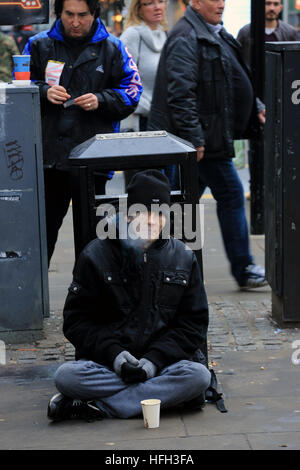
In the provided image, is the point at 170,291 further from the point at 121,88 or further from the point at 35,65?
the point at 35,65

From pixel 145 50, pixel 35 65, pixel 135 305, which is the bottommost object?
pixel 135 305

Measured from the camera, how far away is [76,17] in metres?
6.29

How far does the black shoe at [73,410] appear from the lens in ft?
15.9

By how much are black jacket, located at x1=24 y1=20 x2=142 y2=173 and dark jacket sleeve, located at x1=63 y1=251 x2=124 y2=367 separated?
1.59 m

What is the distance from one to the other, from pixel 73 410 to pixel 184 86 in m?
2.70

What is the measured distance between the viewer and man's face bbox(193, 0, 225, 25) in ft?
22.7

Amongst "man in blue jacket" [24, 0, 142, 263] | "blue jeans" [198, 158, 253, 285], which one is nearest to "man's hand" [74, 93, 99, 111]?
"man in blue jacket" [24, 0, 142, 263]

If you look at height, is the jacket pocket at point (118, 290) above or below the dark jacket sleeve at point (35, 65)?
below

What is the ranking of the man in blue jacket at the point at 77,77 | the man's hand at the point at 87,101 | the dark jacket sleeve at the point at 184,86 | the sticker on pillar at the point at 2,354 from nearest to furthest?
the sticker on pillar at the point at 2,354
the man's hand at the point at 87,101
the man in blue jacket at the point at 77,77
the dark jacket sleeve at the point at 184,86

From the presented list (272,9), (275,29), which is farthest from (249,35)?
(272,9)

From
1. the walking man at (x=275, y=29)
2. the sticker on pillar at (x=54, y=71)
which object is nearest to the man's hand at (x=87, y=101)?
the sticker on pillar at (x=54, y=71)

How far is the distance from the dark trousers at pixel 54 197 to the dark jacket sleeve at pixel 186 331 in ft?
5.84

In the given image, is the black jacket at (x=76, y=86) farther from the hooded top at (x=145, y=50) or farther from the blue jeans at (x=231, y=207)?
the hooded top at (x=145, y=50)
